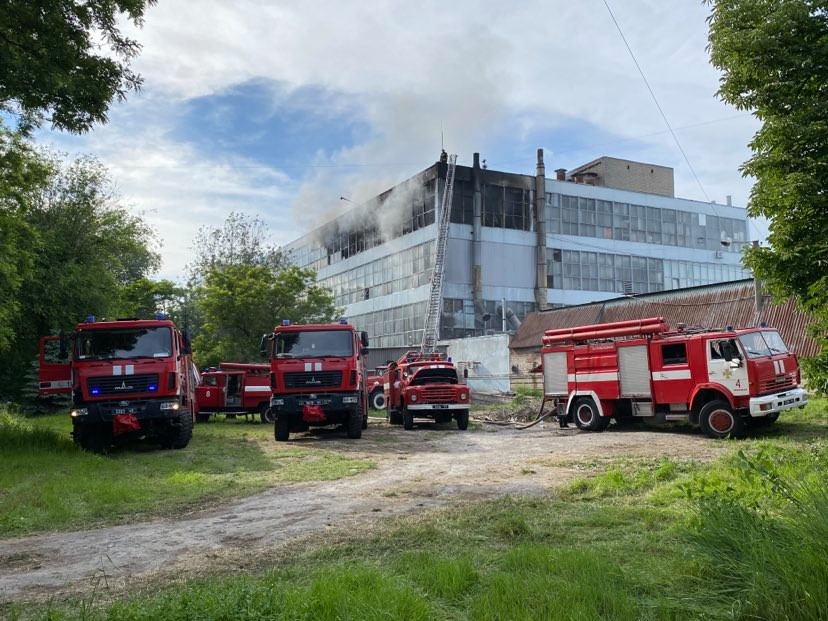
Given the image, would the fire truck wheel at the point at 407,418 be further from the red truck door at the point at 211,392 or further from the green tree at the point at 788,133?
the green tree at the point at 788,133

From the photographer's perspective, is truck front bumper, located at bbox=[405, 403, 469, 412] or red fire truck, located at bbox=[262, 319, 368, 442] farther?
truck front bumper, located at bbox=[405, 403, 469, 412]

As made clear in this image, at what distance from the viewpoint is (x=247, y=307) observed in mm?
33875

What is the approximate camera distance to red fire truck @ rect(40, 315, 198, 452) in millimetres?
14312

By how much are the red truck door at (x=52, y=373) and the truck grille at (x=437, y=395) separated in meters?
9.67

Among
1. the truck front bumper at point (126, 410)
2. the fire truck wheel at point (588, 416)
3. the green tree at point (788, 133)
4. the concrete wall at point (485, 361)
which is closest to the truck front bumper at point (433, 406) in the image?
the fire truck wheel at point (588, 416)

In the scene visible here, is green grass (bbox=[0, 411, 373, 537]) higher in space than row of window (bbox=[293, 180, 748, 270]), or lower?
lower

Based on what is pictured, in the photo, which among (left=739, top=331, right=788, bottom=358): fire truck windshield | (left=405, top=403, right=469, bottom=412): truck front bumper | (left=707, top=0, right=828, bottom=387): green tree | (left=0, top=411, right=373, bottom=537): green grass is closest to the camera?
(left=707, top=0, right=828, bottom=387): green tree

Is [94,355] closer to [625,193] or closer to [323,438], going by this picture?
[323,438]

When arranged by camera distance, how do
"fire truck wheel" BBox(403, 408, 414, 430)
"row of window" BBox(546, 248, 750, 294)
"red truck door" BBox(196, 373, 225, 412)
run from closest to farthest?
"fire truck wheel" BBox(403, 408, 414, 430) → "red truck door" BBox(196, 373, 225, 412) → "row of window" BBox(546, 248, 750, 294)

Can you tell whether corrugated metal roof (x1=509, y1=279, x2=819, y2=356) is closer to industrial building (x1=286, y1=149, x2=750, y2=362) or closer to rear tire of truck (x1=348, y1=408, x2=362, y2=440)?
industrial building (x1=286, y1=149, x2=750, y2=362)

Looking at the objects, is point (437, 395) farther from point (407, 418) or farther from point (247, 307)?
point (247, 307)

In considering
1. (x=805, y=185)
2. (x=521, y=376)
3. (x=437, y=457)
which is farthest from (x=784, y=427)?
(x=521, y=376)

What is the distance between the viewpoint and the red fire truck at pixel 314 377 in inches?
658

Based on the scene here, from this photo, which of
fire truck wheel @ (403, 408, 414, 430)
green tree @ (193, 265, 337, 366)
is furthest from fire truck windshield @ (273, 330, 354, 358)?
green tree @ (193, 265, 337, 366)
